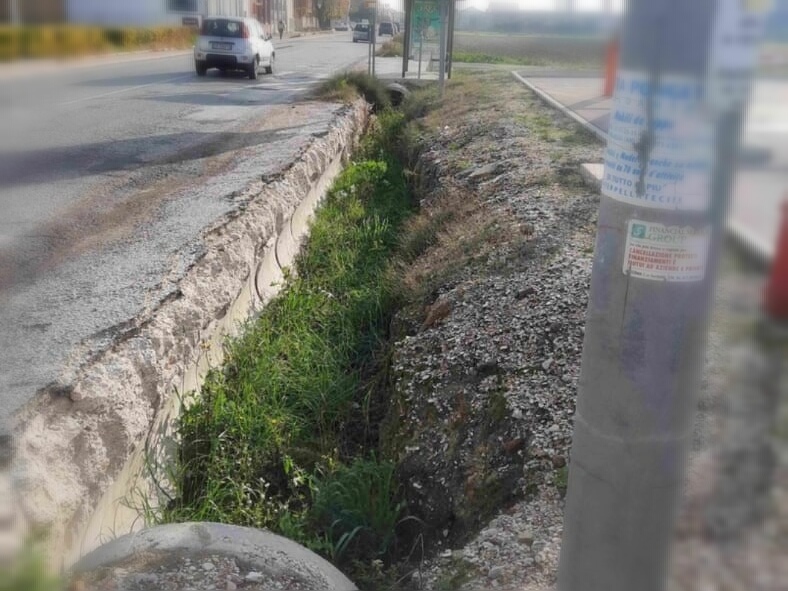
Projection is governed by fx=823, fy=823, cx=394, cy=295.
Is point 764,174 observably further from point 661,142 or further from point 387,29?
point 387,29

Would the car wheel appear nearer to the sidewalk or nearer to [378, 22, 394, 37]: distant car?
the sidewalk

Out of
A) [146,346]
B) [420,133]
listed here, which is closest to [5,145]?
[146,346]

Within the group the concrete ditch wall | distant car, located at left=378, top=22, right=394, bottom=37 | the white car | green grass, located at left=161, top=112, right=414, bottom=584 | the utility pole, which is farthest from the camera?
distant car, located at left=378, top=22, right=394, bottom=37

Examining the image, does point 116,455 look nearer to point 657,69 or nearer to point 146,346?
point 146,346

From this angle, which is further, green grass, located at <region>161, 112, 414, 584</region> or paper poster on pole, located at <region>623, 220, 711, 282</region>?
green grass, located at <region>161, 112, 414, 584</region>

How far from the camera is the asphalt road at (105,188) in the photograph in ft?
6.29

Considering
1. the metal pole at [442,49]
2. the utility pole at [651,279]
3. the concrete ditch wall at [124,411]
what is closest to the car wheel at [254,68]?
the concrete ditch wall at [124,411]

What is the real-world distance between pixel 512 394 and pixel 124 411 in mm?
1820

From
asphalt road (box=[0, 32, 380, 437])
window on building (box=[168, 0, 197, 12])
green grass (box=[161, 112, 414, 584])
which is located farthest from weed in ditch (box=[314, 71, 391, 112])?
window on building (box=[168, 0, 197, 12])

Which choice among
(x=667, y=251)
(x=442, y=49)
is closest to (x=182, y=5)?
(x=667, y=251)

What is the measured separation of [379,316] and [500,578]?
3842 millimetres

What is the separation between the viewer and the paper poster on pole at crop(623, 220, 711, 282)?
1740 millimetres

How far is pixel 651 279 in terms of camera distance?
180 centimetres

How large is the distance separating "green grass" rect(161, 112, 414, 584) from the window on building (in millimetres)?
2887
